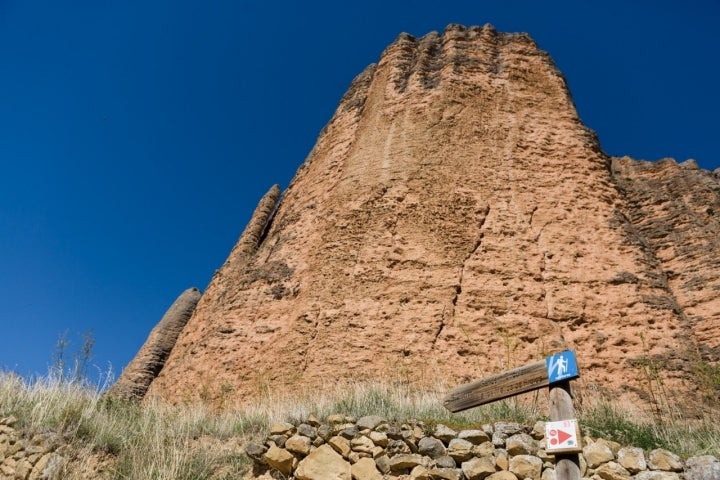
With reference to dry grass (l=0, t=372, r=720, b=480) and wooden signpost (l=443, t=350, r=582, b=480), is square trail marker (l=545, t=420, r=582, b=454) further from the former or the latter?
dry grass (l=0, t=372, r=720, b=480)

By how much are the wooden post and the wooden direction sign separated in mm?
82

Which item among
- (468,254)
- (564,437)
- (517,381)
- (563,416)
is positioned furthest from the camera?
(468,254)

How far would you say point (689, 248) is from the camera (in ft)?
35.4

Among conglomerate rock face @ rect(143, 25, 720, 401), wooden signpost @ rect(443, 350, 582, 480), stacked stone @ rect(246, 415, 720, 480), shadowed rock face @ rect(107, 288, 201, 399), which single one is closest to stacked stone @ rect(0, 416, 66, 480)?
stacked stone @ rect(246, 415, 720, 480)

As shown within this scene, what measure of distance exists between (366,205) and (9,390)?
6.57 metres

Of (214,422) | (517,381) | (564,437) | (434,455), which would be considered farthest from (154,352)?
(564,437)

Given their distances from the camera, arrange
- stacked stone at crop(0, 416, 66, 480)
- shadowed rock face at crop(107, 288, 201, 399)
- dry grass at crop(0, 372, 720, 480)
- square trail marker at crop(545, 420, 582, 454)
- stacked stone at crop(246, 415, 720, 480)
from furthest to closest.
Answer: shadowed rock face at crop(107, 288, 201, 399) → stacked stone at crop(0, 416, 66, 480) → dry grass at crop(0, 372, 720, 480) → stacked stone at crop(246, 415, 720, 480) → square trail marker at crop(545, 420, 582, 454)

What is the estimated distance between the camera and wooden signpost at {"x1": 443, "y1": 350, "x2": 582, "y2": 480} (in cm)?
418

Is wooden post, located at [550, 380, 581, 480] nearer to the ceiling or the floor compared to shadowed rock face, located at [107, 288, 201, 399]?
nearer to the floor

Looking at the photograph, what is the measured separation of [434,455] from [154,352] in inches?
482

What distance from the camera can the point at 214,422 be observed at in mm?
7934

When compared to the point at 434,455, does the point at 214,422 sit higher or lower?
higher

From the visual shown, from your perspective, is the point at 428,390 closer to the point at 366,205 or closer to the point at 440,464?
the point at 440,464

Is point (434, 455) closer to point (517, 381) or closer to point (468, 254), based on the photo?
point (517, 381)
